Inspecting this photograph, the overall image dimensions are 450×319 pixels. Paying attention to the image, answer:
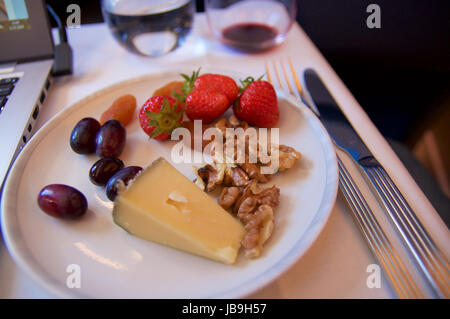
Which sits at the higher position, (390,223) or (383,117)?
(390,223)

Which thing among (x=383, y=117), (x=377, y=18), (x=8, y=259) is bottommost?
(x=383, y=117)

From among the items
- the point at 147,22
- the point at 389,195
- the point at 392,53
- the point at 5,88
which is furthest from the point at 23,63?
the point at 392,53

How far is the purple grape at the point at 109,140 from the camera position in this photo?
0.59m

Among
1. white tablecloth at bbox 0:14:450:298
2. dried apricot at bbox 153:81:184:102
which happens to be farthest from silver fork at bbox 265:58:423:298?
dried apricot at bbox 153:81:184:102

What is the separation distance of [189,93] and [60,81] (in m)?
0.42

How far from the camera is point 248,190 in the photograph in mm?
531

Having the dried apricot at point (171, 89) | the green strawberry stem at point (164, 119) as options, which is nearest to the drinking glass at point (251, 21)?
the dried apricot at point (171, 89)

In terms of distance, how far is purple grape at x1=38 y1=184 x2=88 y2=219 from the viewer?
0.49 meters

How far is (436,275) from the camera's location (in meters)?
0.42

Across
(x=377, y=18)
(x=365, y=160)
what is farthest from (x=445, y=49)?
(x=365, y=160)
